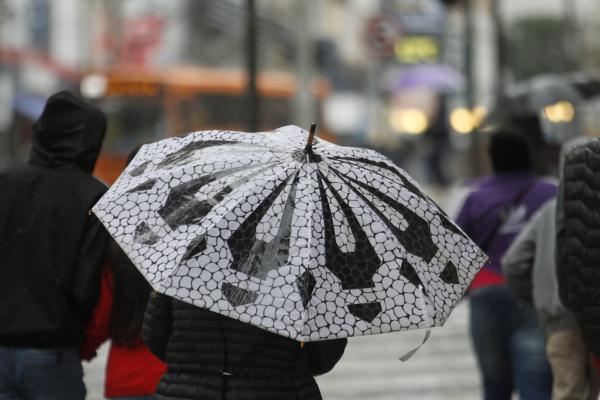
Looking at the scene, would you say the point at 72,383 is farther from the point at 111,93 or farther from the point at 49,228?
the point at 111,93

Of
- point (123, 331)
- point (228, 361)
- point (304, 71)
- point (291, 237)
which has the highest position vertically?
point (291, 237)

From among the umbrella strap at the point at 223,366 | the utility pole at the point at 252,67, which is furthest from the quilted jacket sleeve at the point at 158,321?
the utility pole at the point at 252,67

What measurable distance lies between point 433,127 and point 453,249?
1408 inches

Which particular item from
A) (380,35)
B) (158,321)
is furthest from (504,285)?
(380,35)

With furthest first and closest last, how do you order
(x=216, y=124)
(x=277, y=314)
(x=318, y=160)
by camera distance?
(x=216, y=124), (x=318, y=160), (x=277, y=314)

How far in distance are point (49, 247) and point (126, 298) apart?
1.21 ft

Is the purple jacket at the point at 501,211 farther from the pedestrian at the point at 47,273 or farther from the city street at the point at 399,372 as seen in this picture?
the city street at the point at 399,372

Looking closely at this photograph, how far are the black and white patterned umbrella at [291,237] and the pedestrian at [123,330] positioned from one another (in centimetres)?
100

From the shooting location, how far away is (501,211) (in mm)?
7402

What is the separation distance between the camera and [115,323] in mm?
5297

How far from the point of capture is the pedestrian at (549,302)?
6.30 m

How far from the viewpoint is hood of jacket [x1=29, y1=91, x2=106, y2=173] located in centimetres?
526

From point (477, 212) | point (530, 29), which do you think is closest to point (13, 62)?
point (477, 212)

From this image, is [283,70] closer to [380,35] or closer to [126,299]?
[380,35]
